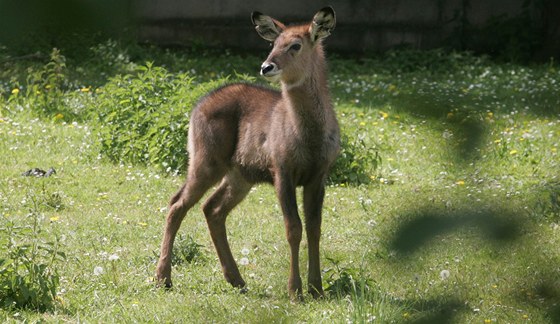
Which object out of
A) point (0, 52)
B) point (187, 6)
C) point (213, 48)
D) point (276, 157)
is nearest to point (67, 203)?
point (276, 157)

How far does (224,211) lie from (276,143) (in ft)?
2.09

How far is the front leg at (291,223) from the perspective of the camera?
5.73m

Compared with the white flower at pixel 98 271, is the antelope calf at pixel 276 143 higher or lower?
higher

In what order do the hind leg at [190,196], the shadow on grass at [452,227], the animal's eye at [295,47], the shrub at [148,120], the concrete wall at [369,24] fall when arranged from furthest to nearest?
the concrete wall at [369,24] < the shrub at [148,120] < the hind leg at [190,196] < the animal's eye at [295,47] < the shadow on grass at [452,227]

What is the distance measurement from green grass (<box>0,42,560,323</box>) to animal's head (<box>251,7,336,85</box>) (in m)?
0.59

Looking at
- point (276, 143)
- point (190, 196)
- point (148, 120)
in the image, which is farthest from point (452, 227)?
point (148, 120)

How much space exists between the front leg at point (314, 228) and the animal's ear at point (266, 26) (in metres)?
0.95

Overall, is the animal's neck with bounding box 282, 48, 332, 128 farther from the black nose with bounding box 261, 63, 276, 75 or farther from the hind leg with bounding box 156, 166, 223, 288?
the hind leg with bounding box 156, 166, 223, 288

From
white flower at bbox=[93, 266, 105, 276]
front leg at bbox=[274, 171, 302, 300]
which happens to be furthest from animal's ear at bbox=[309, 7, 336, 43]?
white flower at bbox=[93, 266, 105, 276]

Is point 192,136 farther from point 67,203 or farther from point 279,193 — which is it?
point 67,203

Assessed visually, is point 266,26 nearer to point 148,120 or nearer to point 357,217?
point 357,217

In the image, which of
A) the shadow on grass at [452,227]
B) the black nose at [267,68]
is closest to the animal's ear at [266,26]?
the black nose at [267,68]

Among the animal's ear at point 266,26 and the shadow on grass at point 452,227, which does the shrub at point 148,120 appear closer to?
the animal's ear at point 266,26

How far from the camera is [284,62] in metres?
→ 5.79
